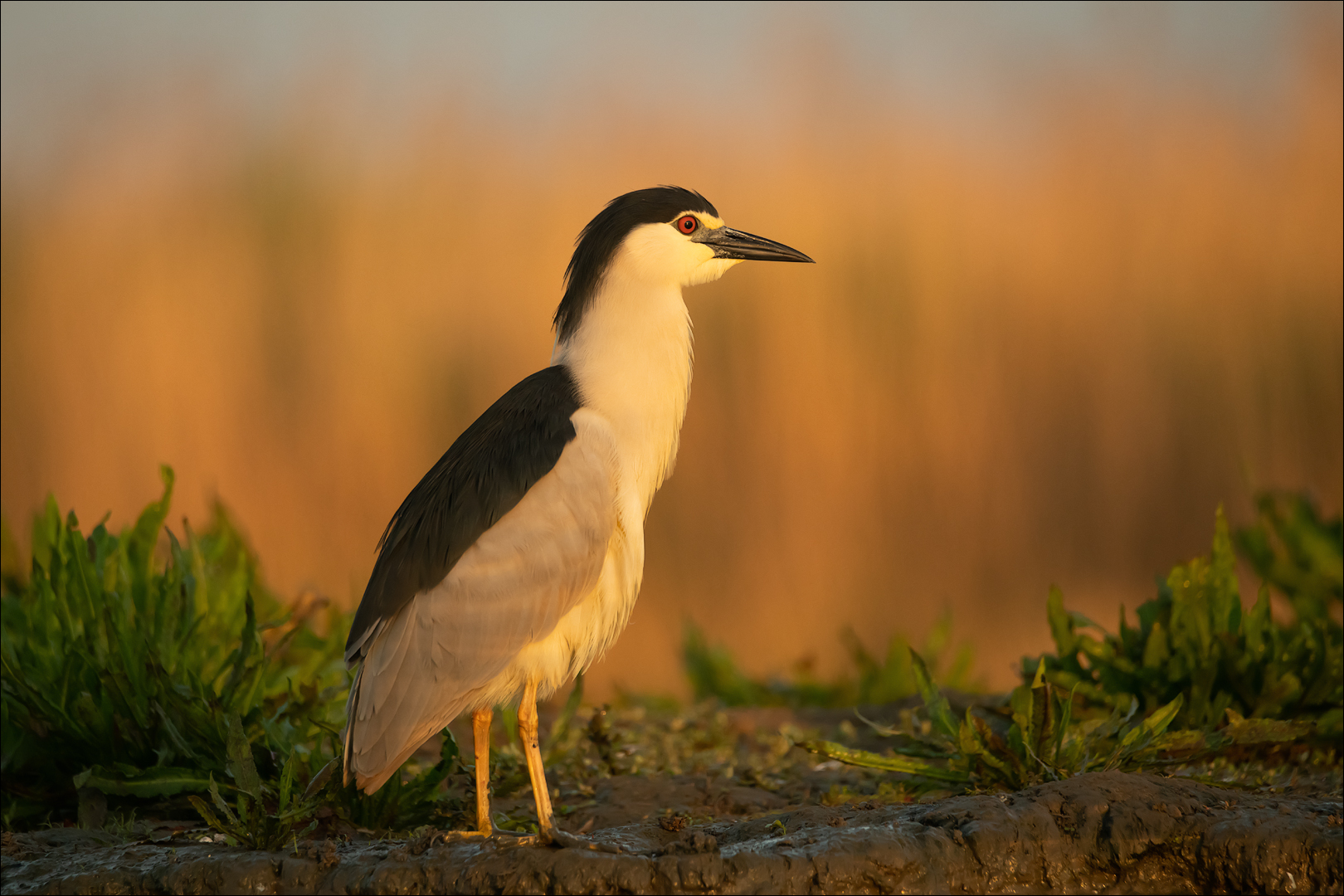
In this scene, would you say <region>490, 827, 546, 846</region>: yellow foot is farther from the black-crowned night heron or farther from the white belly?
the white belly

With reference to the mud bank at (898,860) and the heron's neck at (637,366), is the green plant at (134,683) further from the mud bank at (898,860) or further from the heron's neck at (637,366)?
the heron's neck at (637,366)

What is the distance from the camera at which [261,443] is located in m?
8.00

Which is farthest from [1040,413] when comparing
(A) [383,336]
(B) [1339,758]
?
(A) [383,336]

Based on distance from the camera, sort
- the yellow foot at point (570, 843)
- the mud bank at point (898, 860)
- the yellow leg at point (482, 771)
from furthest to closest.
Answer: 1. the yellow leg at point (482, 771)
2. the yellow foot at point (570, 843)
3. the mud bank at point (898, 860)

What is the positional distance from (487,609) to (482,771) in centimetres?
48

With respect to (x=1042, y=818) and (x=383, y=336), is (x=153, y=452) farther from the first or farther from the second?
(x=1042, y=818)

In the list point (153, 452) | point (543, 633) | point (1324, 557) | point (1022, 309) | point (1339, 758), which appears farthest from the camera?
point (1022, 309)

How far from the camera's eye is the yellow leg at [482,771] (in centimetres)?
325

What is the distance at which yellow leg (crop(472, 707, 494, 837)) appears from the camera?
3.25m

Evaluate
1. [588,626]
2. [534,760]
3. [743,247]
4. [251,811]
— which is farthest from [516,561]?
[743,247]

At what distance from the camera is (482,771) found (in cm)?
332

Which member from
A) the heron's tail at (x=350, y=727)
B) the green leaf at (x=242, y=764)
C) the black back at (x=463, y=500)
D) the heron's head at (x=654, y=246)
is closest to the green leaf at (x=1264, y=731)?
the heron's head at (x=654, y=246)

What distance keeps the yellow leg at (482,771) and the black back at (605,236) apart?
136 cm

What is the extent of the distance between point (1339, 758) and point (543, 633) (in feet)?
9.98
